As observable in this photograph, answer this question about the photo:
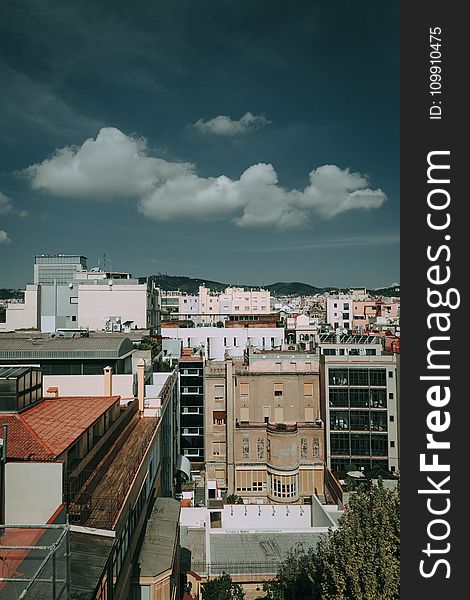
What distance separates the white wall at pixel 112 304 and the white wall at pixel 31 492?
1313 inches

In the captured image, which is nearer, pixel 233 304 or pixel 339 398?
pixel 339 398

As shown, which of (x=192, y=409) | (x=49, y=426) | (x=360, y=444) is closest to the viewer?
(x=49, y=426)

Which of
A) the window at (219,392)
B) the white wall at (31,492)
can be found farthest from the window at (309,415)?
the white wall at (31,492)

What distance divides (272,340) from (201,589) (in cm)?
3302

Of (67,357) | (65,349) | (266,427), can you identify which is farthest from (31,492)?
(266,427)

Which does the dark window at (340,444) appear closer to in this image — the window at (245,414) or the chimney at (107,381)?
the window at (245,414)

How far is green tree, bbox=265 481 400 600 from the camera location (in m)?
11.3

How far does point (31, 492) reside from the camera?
7934mm

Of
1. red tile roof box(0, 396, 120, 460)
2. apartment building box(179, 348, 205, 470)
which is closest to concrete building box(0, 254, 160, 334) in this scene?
apartment building box(179, 348, 205, 470)

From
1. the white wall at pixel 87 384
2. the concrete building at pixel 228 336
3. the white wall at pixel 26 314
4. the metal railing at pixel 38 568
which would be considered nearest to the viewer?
the metal railing at pixel 38 568

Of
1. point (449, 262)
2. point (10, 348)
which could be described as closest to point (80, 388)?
point (10, 348)

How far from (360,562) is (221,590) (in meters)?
6.30

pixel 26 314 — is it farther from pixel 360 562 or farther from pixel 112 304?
pixel 360 562

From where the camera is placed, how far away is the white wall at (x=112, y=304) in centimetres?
4169
